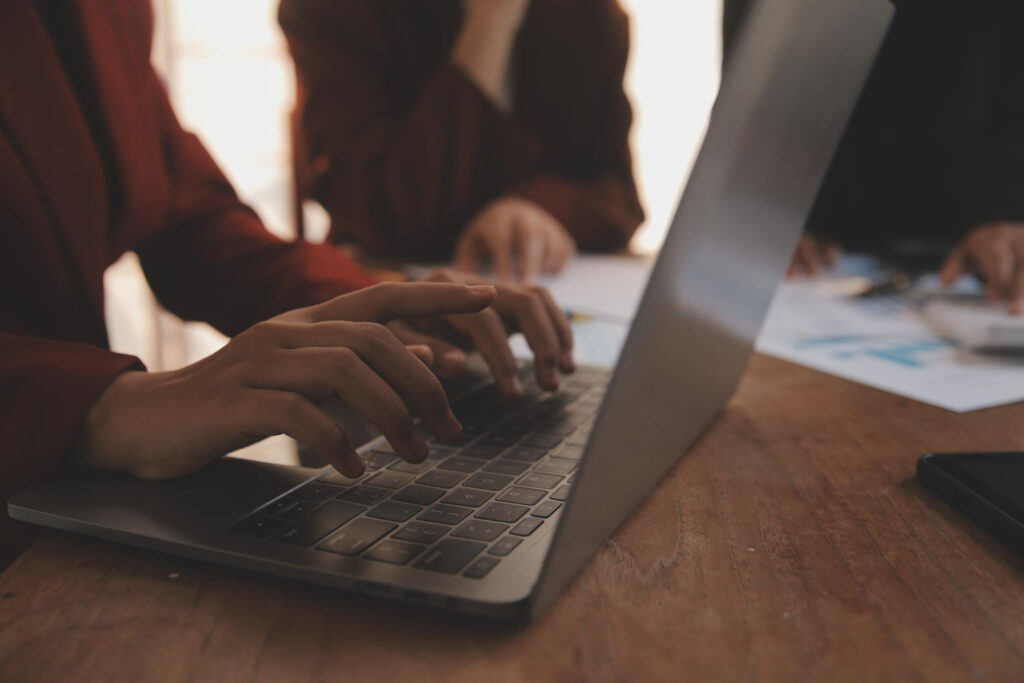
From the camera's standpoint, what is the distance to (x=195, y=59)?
2455 millimetres

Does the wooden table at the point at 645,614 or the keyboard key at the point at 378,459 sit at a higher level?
the wooden table at the point at 645,614

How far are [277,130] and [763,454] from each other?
2478 mm

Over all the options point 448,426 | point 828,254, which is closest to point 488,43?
point 828,254

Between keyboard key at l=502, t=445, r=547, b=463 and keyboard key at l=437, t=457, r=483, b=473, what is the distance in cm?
2

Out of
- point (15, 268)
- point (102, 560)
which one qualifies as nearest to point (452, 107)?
point (15, 268)

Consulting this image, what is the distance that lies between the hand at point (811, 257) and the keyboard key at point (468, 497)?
0.77 m

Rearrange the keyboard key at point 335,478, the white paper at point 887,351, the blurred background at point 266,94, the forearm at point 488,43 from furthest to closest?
→ the blurred background at point 266,94 < the forearm at point 488,43 < the white paper at point 887,351 < the keyboard key at point 335,478

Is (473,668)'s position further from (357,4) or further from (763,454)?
(357,4)

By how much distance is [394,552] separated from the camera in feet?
0.97

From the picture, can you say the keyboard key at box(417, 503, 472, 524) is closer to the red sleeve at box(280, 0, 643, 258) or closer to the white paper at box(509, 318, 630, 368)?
the white paper at box(509, 318, 630, 368)

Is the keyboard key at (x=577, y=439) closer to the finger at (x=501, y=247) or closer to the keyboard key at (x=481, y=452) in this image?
the keyboard key at (x=481, y=452)

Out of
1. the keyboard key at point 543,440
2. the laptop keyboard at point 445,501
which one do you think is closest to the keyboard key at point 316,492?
the laptop keyboard at point 445,501

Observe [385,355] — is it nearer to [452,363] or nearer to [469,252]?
[452,363]

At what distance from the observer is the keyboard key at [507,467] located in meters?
0.38
